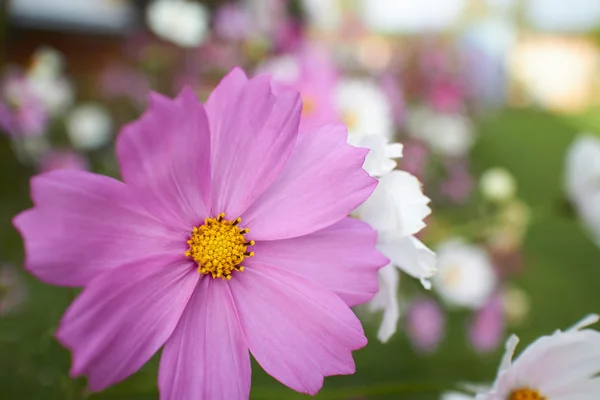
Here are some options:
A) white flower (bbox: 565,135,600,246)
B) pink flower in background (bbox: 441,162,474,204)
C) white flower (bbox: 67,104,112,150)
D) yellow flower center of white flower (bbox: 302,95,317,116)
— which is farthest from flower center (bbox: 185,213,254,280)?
pink flower in background (bbox: 441,162,474,204)

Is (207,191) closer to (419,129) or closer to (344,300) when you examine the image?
(344,300)

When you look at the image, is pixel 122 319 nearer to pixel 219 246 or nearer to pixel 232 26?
pixel 219 246

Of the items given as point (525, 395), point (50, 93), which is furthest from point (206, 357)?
point (50, 93)

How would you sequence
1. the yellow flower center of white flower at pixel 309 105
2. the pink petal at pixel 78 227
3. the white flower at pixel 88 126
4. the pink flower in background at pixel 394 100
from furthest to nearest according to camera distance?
the white flower at pixel 88 126 < the pink flower in background at pixel 394 100 < the yellow flower center of white flower at pixel 309 105 < the pink petal at pixel 78 227

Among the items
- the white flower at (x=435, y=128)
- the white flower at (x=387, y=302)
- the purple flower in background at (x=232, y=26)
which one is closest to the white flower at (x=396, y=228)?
the white flower at (x=387, y=302)

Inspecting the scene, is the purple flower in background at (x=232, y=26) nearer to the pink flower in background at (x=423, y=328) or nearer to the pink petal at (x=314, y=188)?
the pink flower in background at (x=423, y=328)

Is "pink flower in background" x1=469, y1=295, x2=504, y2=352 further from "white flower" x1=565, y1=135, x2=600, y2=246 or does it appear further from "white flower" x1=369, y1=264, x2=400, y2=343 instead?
"white flower" x1=369, y1=264, x2=400, y2=343
